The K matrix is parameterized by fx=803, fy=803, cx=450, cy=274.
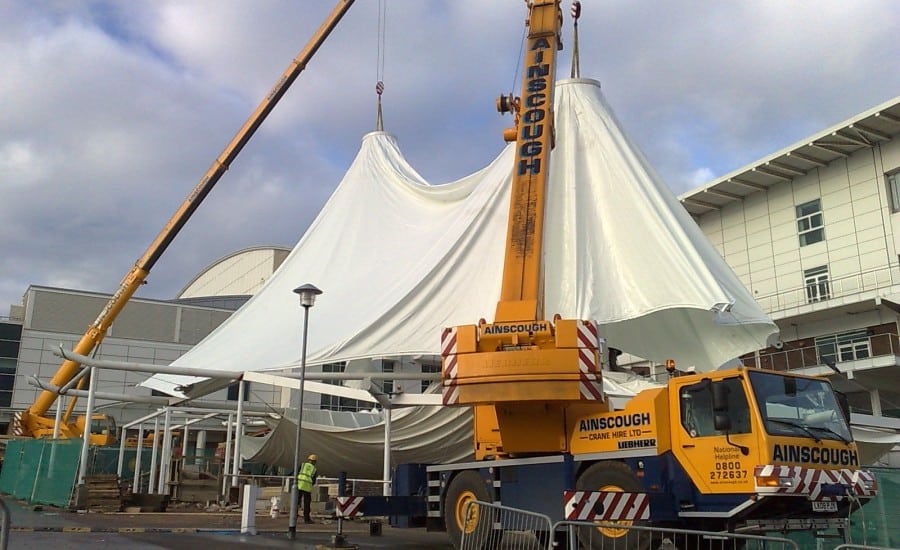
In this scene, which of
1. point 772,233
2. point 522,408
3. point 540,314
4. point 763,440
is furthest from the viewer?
point 772,233

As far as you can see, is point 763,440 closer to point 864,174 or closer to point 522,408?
point 522,408

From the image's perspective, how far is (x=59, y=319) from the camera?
46281 mm

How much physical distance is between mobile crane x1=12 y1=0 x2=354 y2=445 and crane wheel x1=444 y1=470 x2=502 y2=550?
18186 millimetres

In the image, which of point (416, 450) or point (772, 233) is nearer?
point (416, 450)

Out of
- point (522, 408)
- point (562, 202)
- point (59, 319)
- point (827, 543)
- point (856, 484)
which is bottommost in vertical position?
point (827, 543)

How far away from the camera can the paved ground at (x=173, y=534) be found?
39.0 feet

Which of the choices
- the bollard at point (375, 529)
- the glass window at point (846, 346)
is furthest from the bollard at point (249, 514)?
the glass window at point (846, 346)

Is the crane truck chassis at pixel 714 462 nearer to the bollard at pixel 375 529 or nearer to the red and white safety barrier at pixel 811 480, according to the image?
the red and white safety barrier at pixel 811 480

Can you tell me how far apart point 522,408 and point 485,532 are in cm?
189

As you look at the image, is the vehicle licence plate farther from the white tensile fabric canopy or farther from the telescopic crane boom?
the white tensile fabric canopy

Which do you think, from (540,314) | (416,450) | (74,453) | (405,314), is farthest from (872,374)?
(74,453)

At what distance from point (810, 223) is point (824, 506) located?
26.5 meters

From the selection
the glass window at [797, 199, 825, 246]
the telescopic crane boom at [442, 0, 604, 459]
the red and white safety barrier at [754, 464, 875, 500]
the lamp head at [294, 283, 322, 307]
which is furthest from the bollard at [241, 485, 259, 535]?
the glass window at [797, 199, 825, 246]

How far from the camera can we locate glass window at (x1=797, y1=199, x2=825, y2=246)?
32.7 meters
